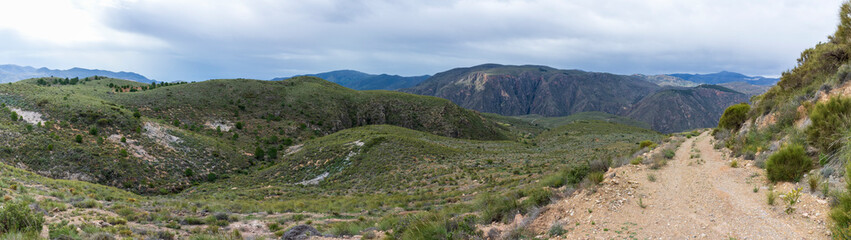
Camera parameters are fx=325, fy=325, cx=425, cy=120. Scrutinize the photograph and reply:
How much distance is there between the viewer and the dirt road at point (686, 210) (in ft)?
20.8

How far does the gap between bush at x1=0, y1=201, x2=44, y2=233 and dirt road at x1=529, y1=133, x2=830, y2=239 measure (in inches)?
497

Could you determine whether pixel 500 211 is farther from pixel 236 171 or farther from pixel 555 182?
pixel 236 171

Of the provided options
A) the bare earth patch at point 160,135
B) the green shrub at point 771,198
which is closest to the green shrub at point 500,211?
the green shrub at point 771,198

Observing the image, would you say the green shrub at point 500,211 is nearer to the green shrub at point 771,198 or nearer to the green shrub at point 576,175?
the green shrub at point 576,175

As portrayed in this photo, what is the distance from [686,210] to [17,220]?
1660 centimetres

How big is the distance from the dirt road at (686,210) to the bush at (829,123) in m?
1.52

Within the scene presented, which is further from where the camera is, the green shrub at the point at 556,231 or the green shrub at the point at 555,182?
the green shrub at the point at 555,182

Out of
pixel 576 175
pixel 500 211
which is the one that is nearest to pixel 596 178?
pixel 576 175

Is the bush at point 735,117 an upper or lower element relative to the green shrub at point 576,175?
upper

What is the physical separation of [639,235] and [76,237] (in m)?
13.6

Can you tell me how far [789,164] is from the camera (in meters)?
8.56

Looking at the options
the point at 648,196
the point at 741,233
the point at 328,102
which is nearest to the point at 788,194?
the point at 741,233

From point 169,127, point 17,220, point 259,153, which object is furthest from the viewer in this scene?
point 259,153

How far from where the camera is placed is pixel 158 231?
36.5ft
